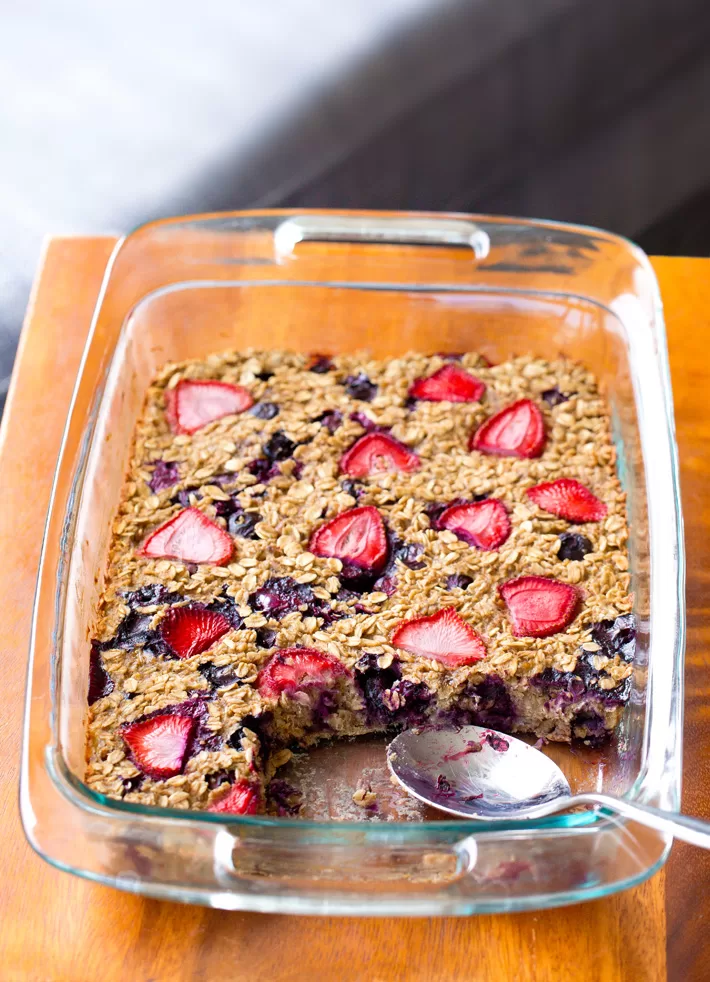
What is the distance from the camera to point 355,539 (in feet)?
6.35

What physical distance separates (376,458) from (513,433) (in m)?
0.27

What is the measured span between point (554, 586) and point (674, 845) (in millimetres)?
452

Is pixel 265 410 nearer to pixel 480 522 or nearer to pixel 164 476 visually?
pixel 164 476

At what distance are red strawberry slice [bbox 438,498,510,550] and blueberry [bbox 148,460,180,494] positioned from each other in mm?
503

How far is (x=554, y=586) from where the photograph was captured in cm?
187

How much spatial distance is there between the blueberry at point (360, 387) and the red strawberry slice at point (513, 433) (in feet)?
0.74

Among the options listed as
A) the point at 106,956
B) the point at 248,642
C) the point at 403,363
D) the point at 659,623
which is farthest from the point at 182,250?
the point at 106,956

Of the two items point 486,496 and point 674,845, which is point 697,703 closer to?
point 674,845

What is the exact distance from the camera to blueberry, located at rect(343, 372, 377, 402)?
2.19 meters

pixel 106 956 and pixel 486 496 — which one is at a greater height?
pixel 486 496

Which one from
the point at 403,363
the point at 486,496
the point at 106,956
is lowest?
the point at 106,956

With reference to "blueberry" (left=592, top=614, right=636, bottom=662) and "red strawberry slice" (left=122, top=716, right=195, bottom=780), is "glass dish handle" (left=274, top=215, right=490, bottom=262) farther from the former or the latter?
"red strawberry slice" (left=122, top=716, right=195, bottom=780)

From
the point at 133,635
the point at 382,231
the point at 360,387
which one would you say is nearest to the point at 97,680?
the point at 133,635

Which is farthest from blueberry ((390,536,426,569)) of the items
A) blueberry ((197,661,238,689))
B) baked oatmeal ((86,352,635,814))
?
blueberry ((197,661,238,689))
